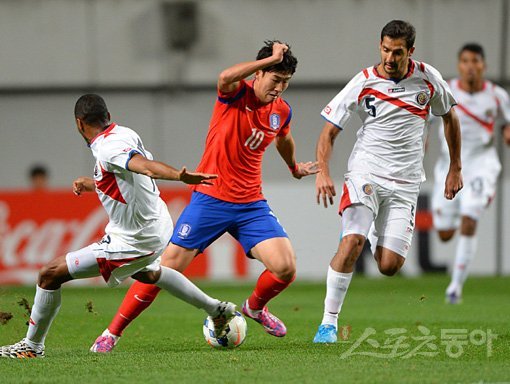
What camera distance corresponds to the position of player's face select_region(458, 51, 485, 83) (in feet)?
39.5

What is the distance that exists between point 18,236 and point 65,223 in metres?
0.66

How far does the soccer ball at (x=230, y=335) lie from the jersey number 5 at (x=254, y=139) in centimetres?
124

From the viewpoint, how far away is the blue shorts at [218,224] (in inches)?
307

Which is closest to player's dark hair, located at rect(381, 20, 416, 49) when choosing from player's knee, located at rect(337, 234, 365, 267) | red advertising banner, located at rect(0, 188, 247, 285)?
player's knee, located at rect(337, 234, 365, 267)

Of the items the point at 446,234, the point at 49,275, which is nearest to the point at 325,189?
the point at 49,275

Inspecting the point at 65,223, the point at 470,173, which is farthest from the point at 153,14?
the point at 470,173

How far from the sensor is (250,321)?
993 centimetres

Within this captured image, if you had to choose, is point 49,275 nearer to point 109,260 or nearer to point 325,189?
point 109,260

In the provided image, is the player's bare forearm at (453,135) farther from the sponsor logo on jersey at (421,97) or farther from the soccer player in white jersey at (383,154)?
the sponsor logo on jersey at (421,97)

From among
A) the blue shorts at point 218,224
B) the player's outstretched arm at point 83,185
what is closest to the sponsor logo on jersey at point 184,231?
the blue shorts at point 218,224

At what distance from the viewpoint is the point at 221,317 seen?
7.46 metres

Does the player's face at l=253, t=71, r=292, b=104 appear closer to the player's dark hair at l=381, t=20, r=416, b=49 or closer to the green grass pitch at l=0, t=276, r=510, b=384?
the player's dark hair at l=381, t=20, r=416, b=49

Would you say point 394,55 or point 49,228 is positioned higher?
point 394,55

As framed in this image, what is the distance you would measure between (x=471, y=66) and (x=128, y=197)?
626 cm
